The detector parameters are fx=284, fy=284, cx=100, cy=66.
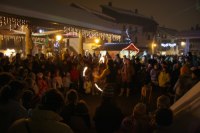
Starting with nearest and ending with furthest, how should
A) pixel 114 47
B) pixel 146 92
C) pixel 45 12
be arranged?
pixel 146 92 < pixel 45 12 < pixel 114 47

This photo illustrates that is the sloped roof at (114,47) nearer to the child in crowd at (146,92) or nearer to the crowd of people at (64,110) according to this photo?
the crowd of people at (64,110)

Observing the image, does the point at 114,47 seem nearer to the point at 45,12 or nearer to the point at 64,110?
the point at 45,12

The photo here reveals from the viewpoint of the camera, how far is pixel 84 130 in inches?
179

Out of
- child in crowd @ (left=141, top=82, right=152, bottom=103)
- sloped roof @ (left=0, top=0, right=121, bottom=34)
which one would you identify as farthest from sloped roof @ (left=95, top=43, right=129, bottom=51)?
child in crowd @ (left=141, top=82, right=152, bottom=103)

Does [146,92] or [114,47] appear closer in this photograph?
[146,92]

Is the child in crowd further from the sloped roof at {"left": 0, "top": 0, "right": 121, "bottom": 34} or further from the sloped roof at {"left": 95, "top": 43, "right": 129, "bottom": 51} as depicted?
the sloped roof at {"left": 95, "top": 43, "right": 129, "bottom": 51}

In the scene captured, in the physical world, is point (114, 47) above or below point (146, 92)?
above

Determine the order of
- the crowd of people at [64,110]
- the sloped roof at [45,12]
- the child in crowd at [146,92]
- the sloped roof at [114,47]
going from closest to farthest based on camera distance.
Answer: the crowd of people at [64,110], the child in crowd at [146,92], the sloped roof at [45,12], the sloped roof at [114,47]

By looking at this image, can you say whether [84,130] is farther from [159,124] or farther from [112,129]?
[159,124]

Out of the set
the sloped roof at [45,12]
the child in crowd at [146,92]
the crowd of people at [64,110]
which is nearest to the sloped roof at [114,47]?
the sloped roof at [45,12]

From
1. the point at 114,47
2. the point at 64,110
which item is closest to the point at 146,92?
the point at 64,110

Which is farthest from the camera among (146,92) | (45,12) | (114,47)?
(114,47)

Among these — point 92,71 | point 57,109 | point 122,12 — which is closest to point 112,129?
point 57,109

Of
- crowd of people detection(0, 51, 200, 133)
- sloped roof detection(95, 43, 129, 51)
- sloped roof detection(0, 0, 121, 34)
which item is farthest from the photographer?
sloped roof detection(95, 43, 129, 51)
